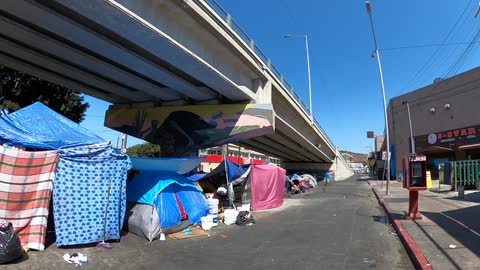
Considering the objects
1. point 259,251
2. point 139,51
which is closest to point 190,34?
point 139,51

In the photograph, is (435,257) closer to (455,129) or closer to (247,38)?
(247,38)

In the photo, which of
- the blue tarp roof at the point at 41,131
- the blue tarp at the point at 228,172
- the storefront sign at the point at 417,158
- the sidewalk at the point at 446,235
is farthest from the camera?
the blue tarp at the point at 228,172

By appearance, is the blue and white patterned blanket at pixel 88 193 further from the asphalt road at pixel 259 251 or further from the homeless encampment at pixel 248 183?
the homeless encampment at pixel 248 183

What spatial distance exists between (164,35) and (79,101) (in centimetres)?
1904

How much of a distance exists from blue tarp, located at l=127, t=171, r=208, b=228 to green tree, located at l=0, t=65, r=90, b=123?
17.6m

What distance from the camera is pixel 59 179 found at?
29.7 ft

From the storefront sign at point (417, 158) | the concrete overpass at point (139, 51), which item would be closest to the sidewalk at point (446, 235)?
the storefront sign at point (417, 158)

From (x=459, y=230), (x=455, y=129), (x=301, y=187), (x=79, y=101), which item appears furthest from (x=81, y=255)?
(x=455, y=129)

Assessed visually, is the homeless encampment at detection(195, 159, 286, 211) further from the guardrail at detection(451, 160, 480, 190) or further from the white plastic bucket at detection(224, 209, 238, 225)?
the guardrail at detection(451, 160, 480, 190)

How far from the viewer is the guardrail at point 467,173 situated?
2453cm

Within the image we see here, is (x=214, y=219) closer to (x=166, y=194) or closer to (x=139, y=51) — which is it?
(x=166, y=194)

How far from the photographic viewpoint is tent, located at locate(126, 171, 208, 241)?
10781 millimetres

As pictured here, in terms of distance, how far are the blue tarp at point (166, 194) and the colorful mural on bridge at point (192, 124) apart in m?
8.72

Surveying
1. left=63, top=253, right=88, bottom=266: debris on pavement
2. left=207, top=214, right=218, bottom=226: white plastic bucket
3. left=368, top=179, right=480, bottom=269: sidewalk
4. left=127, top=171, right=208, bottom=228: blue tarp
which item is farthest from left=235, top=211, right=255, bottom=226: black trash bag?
left=63, top=253, right=88, bottom=266: debris on pavement
